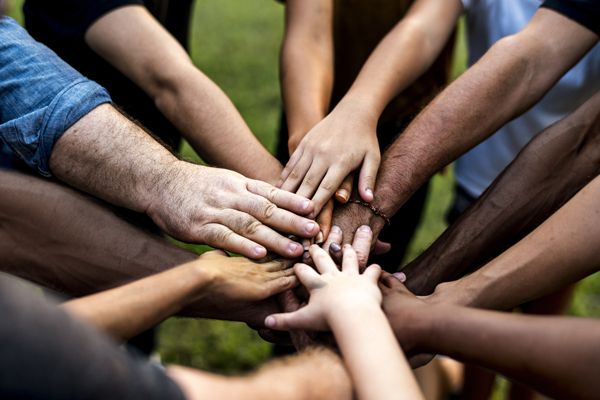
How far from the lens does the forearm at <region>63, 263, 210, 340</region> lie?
78 cm

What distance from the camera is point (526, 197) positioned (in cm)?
120

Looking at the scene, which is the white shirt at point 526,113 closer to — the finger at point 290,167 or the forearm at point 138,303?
the finger at point 290,167

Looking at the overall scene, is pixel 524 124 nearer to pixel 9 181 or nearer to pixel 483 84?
pixel 483 84

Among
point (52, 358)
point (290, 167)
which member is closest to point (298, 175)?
point (290, 167)

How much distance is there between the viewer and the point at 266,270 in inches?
43.8

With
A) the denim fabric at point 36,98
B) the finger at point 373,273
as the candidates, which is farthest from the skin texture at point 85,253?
the finger at point 373,273

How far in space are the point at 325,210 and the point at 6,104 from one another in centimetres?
93

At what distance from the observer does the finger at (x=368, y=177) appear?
1263 mm

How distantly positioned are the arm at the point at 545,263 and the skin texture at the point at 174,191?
1.39ft

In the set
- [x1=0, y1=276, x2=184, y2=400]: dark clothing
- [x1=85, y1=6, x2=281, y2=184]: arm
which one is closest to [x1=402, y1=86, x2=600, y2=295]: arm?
[x1=85, y1=6, x2=281, y2=184]: arm

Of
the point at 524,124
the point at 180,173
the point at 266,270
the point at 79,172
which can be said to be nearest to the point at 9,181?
the point at 79,172

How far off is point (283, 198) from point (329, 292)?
34 centimetres

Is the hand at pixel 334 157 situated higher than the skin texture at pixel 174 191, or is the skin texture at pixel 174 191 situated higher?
the hand at pixel 334 157

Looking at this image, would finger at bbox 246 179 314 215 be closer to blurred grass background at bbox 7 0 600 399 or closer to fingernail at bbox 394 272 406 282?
fingernail at bbox 394 272 406 282
